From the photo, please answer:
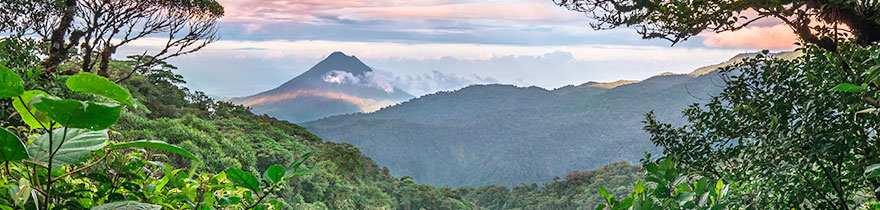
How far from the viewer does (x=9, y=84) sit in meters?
0.42

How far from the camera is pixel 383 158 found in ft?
168

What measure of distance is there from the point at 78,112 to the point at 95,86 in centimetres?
4

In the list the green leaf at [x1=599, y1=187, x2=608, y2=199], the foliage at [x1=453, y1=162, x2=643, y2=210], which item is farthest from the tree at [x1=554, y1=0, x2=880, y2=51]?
the foliage at [x1=453, y1=162, x2=643, y2=210]

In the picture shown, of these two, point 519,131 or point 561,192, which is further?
point 519,131

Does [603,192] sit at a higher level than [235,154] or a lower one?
higher

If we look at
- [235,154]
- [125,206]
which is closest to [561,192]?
[235,154]

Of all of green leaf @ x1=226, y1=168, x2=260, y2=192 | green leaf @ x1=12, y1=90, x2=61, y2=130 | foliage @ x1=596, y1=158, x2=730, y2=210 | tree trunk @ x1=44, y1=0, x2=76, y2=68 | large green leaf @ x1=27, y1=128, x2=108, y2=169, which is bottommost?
foliage @ x1=596, y1=158, x2=730, y2=210

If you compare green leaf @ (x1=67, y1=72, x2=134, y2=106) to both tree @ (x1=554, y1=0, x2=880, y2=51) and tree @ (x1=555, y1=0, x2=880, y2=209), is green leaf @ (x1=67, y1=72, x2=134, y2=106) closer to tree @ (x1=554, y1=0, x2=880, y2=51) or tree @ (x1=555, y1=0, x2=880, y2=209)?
tree @ (x1=555, y1=0, x2=880, y2=209)

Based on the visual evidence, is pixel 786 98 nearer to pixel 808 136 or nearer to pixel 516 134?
pixel 808 136

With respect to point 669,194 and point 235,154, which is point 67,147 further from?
point 235,154

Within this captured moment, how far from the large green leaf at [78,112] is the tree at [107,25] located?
5.29m

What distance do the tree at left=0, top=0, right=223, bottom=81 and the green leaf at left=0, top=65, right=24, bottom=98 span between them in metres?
5.28

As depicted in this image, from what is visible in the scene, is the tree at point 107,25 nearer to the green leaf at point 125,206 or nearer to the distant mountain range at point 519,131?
the green leaf at point 125,206

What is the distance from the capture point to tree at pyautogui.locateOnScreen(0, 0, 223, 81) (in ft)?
18.2
